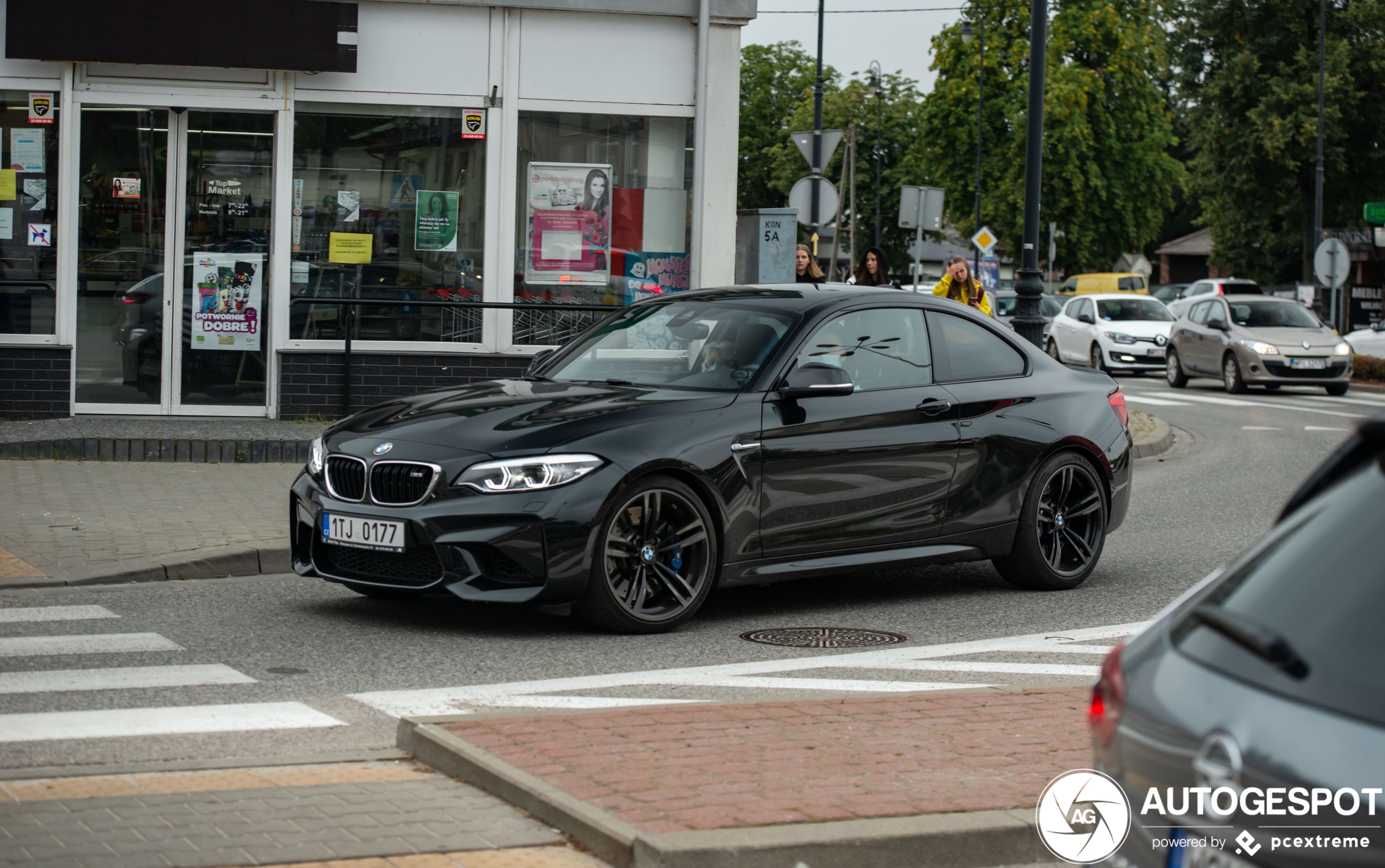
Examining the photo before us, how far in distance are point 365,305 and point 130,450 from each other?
9.11 ft

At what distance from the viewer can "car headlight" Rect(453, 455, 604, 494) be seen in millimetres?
6973

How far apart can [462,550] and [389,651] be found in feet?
1.72

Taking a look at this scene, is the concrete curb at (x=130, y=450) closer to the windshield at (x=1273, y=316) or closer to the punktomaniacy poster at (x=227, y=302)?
the punktomaniacy poster at (x=227, y=302)

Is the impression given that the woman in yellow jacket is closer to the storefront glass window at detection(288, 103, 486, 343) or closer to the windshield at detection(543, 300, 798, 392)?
the storefront glass window at detection(288, 103, 486, 343)

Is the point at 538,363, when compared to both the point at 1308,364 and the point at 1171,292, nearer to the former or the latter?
the point at 1308,364

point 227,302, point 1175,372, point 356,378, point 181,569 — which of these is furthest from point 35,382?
point 1175,372

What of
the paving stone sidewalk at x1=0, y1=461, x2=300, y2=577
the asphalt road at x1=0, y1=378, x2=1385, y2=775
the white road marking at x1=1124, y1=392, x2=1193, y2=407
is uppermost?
the white road marking at x1=1124, y1=392, x2=1193, y2=407

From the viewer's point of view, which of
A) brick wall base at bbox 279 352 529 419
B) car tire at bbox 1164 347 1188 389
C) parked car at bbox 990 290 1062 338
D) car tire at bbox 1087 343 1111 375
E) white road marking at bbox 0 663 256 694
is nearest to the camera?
white road marking at bbox 0 663 256 694

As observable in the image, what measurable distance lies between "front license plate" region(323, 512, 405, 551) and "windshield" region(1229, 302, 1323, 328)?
74.6 feet

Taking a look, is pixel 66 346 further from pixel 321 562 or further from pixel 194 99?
pixel 321 562

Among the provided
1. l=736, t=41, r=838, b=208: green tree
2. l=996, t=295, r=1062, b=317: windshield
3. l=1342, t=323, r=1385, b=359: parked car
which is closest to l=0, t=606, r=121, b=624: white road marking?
l=1342, t=323, r=1385, b=359: parked car

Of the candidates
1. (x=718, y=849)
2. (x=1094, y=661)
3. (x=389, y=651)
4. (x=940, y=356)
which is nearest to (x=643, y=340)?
(x=940, y=356)

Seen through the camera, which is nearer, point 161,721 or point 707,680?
point 161,721

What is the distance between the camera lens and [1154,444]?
1805 cm
